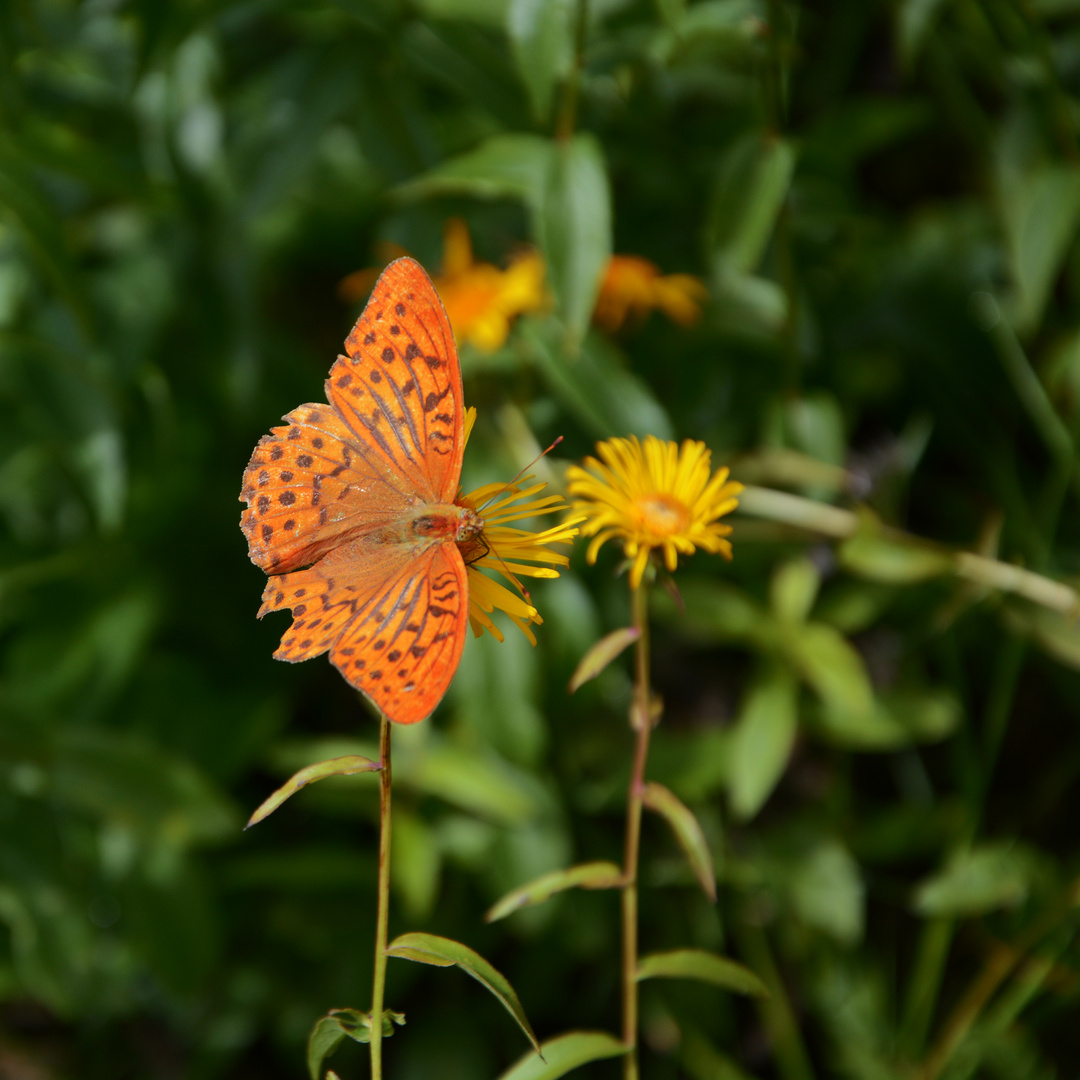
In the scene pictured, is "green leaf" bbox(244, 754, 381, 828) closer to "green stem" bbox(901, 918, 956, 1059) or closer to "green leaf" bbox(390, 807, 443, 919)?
"green leaf" bbox(390, 807, 443, 919)

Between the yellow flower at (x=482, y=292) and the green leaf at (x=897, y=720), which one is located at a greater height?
the yellow flower at (x=482, y=292)

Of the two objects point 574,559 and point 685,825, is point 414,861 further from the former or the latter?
point 685,825

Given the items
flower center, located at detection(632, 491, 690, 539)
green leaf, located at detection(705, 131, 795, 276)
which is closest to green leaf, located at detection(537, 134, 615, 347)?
green leaf, located at detection(705, 131, 795, 276)

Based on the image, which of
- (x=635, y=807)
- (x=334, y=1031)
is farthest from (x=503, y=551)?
(x=334, y=1031)

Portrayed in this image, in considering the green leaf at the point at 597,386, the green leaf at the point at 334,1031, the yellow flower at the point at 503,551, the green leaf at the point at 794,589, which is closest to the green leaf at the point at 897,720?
the green leaf at the point at 794,589

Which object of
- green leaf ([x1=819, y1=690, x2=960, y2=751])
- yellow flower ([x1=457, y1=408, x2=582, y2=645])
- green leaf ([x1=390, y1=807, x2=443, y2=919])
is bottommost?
green leaf ([x1=390, y1=807, x2=443, y2=919])

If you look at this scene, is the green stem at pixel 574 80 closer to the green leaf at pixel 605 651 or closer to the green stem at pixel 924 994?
the green leaf at pixel 605 651

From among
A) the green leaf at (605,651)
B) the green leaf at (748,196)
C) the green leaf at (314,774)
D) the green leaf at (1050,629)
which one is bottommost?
the green leaf at (1050,629)
